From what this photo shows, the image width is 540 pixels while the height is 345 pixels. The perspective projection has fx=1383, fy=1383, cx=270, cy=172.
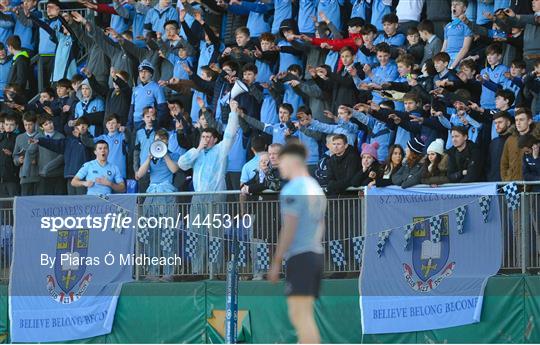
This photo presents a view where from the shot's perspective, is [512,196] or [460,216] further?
[460,216]

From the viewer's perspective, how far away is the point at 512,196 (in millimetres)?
17016

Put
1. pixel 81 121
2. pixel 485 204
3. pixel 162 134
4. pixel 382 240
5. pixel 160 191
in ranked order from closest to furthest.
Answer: pixel 485 204 → pixel 382 240 → pixel 160 191 → pixel 162 134 → pixel 81 121

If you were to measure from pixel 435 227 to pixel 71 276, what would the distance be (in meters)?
5.17

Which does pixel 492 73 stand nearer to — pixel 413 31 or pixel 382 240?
pixel 413 31

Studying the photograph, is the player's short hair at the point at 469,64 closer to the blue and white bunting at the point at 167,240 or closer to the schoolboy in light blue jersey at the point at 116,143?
the blue and white bunting at the point at 167,240

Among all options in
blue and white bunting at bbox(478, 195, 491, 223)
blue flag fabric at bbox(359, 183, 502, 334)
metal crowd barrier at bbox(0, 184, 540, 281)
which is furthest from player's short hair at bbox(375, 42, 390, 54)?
blue and white bunting at bbox(478, 195, 491, 223)

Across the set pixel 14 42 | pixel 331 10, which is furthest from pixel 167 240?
pixel 14 42

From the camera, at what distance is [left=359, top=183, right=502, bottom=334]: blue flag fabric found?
17.1m

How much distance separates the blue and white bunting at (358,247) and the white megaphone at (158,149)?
3935mm

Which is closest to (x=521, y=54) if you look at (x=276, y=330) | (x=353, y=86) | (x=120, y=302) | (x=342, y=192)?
(x=353, y=86)

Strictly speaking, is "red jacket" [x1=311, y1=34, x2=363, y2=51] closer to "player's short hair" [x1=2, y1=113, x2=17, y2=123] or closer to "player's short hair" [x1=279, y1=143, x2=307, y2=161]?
"player's short hair" [x1=2, y1=113, x2=17, y2=123]

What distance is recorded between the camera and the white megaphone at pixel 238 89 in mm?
21406

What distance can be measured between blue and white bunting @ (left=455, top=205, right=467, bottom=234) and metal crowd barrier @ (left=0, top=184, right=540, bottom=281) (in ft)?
1.51

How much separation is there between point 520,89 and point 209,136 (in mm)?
4453
